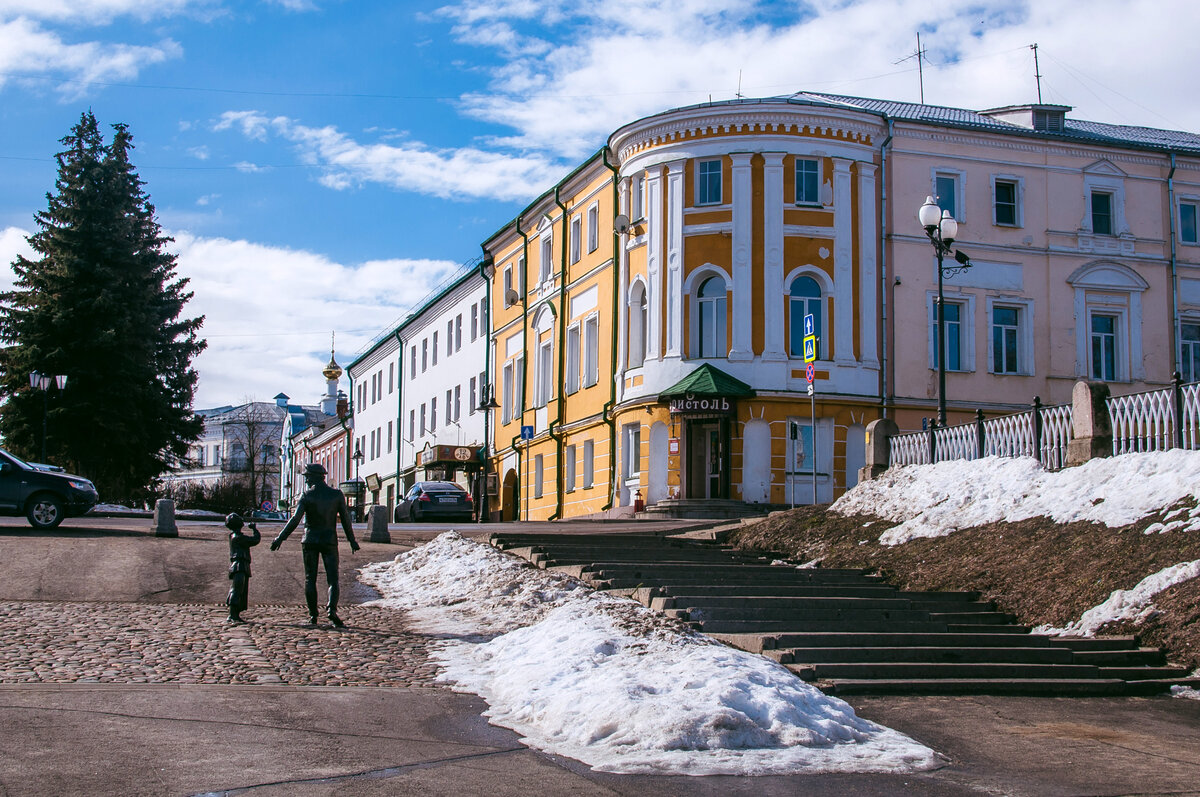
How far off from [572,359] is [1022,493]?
26002 mm

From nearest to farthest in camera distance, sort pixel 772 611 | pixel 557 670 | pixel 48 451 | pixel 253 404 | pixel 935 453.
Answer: pixel 557 670, pixel 772 611, pixel 935 453, pixel 48 451, pixel 253 404

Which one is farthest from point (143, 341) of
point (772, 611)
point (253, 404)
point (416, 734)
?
point (253, 404)

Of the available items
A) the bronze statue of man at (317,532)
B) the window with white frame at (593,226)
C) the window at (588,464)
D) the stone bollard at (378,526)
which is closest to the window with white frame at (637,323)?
the window with white frame at (593,226)

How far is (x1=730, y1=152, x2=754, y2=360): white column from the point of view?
34.3 metres

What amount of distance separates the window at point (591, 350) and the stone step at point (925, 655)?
28.0 m

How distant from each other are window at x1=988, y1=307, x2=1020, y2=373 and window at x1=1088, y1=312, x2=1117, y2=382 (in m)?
2.49

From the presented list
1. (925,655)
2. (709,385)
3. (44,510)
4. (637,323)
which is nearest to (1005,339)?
(709,385)

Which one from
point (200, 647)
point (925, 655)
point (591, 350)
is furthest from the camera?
point (591, 350)

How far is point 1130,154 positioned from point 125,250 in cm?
3365

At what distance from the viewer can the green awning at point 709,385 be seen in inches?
1316

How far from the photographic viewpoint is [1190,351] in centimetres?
3878

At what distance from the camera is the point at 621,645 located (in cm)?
1057

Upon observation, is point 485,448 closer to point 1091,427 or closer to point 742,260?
point 742,260

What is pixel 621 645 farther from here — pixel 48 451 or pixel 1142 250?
pixel 48 451
